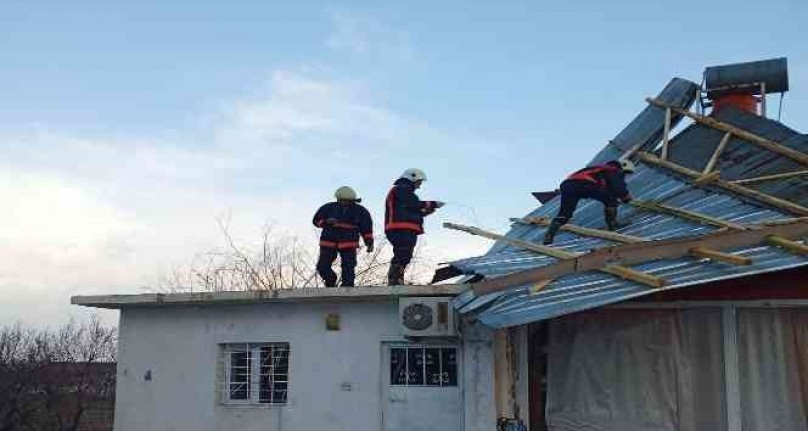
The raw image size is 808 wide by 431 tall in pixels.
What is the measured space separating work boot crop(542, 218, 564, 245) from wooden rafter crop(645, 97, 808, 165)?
2.77 metres

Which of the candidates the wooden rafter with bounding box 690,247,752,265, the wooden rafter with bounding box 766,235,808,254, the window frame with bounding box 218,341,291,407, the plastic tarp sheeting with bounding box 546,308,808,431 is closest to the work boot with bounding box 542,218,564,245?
the plastic tarp sheeting with bounding box 546,308,808,431

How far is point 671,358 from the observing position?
9.02 m

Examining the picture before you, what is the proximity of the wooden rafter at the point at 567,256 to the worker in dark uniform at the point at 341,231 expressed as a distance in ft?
3.70

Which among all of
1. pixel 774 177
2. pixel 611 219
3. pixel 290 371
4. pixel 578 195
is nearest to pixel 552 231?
pixel 578 195

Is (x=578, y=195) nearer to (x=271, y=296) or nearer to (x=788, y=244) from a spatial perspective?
(x=788, y=244)

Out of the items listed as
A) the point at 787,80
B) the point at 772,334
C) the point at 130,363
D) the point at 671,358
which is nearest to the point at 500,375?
the point at 671,358

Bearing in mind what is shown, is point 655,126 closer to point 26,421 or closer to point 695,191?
point 695,191

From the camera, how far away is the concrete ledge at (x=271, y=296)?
→ 372 inches

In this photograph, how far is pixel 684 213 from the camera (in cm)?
927

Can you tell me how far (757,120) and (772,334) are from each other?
4.04 metres

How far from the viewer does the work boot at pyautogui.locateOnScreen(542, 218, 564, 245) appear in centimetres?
1015

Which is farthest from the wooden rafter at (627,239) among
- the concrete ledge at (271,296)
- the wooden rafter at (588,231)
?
the concrete ledge at (271,296)

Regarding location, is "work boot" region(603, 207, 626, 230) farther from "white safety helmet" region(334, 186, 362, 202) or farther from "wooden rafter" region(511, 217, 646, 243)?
"white safety helmet" region(334, 186, 362, 202)

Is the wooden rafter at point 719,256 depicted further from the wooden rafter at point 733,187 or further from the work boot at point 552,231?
the work boot at point 552,231
